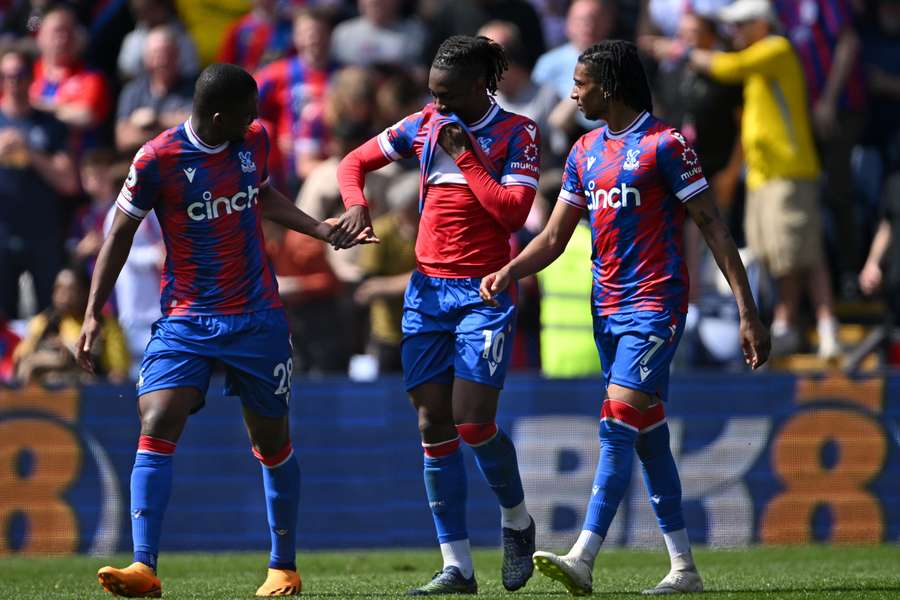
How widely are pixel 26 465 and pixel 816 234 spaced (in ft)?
20.0

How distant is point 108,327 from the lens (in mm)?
12609

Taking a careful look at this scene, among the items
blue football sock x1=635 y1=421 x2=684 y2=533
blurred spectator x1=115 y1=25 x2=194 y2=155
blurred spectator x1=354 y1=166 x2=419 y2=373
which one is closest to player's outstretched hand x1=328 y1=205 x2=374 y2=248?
blue football sock x1=635 y1=421 x2=684 y2=533

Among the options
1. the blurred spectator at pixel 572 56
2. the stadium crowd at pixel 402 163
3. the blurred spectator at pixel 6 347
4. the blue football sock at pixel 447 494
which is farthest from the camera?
the blurred spectator at pixel 6 347

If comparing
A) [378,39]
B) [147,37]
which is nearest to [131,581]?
[378,39]

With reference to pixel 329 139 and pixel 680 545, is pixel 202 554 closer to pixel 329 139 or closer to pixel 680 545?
pixel 329 139

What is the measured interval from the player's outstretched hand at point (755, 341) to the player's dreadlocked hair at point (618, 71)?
115 centimetres

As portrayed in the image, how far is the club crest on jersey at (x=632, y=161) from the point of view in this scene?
7.33 m

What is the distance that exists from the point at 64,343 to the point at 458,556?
18.8 feet


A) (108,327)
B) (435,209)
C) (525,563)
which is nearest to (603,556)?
(525,563)

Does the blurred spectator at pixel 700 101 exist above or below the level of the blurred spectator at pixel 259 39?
below

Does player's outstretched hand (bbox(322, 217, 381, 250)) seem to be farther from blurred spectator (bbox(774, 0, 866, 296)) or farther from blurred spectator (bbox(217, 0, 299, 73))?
blurred spectator (bbox(217, 0, 299, 73))

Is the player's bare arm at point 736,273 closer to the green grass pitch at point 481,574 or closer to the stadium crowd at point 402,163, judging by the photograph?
the green grass pitch at point 481,574

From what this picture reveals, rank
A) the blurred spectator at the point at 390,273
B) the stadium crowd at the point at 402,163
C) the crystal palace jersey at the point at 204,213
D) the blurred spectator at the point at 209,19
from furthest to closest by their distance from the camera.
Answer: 1. the blurred spectator at the point at 209,19
2. the stadium crowd at the point at 402,163
3. the blurred spectator at the point at 390,273
4. the crystal palace jersey at the point at 204,213

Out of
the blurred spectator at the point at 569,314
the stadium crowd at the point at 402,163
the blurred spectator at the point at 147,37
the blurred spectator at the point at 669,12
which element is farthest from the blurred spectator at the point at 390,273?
the blurred spectator at the point at 147,37
